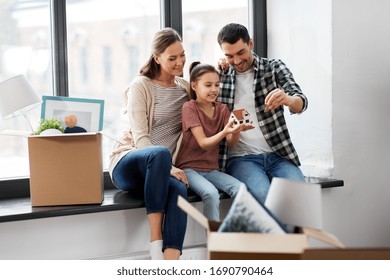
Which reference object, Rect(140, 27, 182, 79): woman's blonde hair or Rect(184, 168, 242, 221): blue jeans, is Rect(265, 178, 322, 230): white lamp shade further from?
Rect(140, 27, 182, 79): woman's blonde hair

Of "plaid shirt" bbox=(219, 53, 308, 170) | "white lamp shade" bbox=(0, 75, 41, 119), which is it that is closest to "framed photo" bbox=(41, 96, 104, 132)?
"white lamp shade" bbox=(0, 75, 41, 119)

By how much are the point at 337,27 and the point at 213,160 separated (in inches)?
36.1

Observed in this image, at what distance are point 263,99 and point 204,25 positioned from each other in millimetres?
627

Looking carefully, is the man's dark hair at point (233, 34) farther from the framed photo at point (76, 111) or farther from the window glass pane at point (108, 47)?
A: the framed photo at point (76, 111)

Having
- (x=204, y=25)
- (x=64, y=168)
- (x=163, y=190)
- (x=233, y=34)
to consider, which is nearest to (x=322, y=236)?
(x=163, y=190)

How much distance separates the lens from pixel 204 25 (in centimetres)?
319

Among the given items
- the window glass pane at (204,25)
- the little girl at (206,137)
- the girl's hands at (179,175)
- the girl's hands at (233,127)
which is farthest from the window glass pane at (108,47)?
the girl's hands at (233,127)

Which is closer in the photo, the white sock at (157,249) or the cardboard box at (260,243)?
the cardboard box at (260,243)

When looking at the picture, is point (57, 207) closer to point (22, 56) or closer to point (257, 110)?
point (22, 56)

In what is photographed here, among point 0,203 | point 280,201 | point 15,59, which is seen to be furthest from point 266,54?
point 280,201

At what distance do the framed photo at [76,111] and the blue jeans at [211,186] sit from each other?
1.50 feet

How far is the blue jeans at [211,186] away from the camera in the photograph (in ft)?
8.18

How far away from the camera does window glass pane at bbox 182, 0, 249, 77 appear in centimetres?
314
